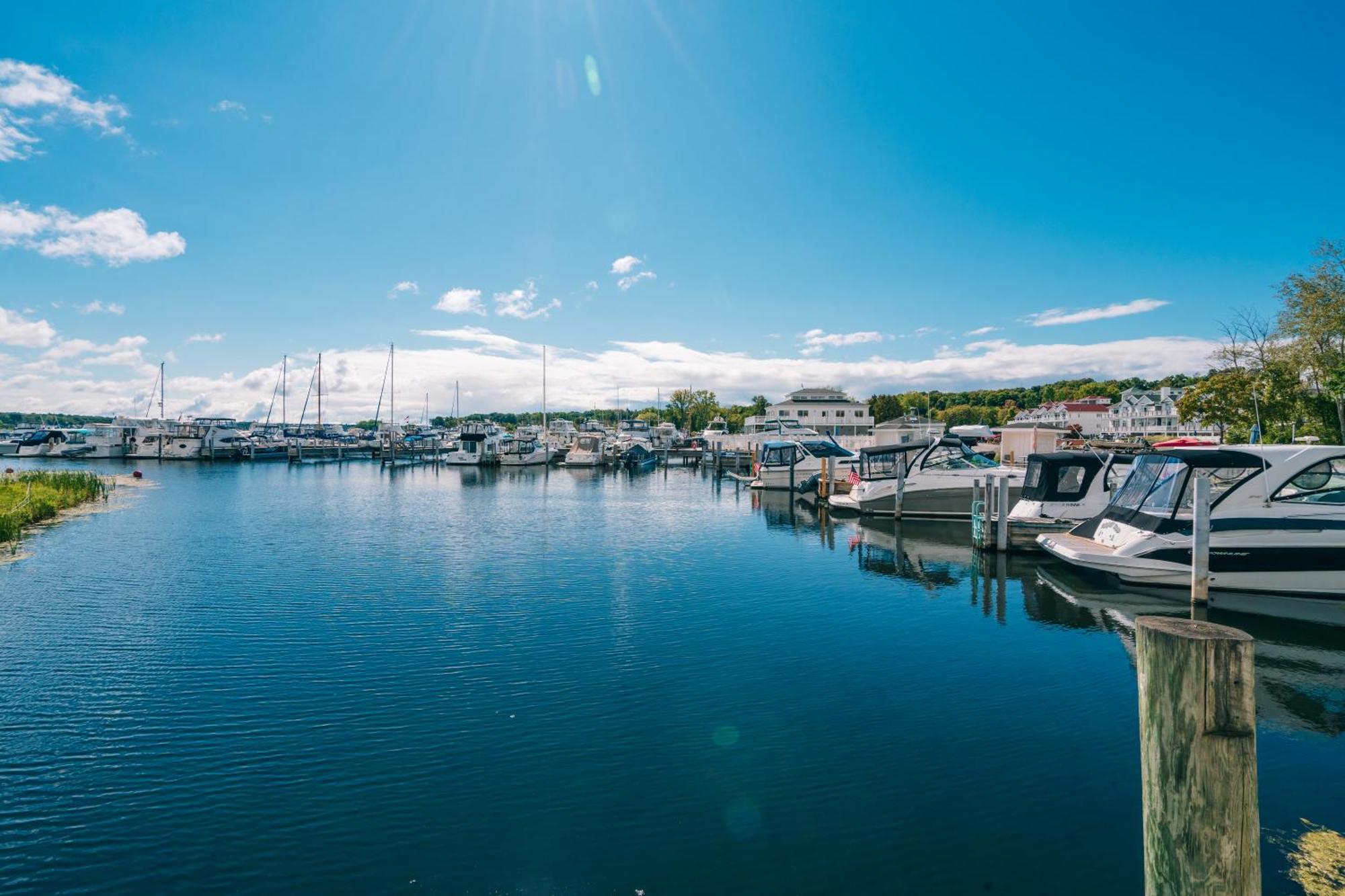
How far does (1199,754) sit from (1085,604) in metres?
14.1

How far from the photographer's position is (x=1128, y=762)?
8055mm

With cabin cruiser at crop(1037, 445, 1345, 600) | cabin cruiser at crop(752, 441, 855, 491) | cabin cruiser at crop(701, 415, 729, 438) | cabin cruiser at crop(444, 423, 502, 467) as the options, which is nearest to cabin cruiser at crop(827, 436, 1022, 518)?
cabin cruiser at crop(752, 441, 855, 491)

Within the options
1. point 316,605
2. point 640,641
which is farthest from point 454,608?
point 640,641

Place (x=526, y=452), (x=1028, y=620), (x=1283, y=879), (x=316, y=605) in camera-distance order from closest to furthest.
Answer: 1. (x=1283, y=879)
2. (x=1028, y=620)
3. (x=316, y=605)
4. (x=526, y=452)

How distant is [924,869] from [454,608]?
38.4ft

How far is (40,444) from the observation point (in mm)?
89250

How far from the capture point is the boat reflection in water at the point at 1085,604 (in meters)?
10.1

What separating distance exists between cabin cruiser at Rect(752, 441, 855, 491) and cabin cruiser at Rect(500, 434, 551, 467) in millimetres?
35201

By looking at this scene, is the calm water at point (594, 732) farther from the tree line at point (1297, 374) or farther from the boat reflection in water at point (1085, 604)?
the tree line at point (1297, 374)

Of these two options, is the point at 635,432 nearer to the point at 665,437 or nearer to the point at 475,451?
the point at 665,437

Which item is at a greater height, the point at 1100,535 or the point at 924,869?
the point at 1100,535

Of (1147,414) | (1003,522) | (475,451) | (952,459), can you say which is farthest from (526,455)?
(1147,414)

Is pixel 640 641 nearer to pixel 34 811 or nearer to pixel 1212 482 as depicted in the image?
pixel 34 811

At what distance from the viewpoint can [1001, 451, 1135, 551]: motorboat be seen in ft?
69.8
